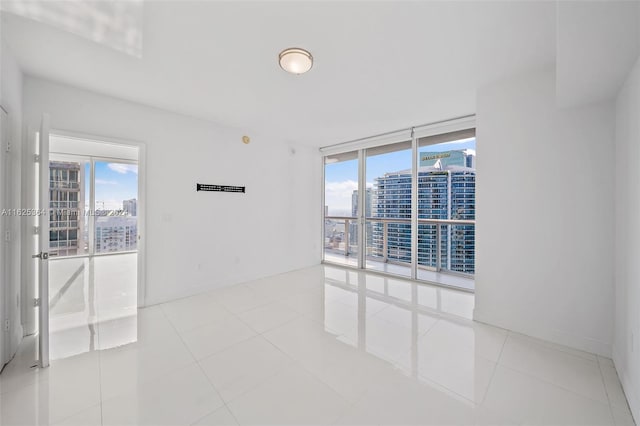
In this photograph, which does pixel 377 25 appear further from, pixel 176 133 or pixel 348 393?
pixel 176 133

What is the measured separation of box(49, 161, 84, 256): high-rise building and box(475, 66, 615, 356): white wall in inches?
331

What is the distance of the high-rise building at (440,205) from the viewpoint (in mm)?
4027

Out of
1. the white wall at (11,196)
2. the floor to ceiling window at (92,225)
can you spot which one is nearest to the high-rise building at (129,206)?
the floor to ceiling window at (92,225)

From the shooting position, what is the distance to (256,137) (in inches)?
176

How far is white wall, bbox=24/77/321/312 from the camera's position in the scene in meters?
2.91

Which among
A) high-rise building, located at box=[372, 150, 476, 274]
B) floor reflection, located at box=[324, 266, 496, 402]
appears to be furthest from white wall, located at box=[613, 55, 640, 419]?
high-rise building, located at box=[372, 150, 476, 274]

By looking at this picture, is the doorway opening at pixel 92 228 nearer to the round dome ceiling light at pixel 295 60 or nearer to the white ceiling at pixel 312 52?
the white ceiling at pixel 312 52

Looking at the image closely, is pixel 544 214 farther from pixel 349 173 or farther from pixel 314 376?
pixel 349 173

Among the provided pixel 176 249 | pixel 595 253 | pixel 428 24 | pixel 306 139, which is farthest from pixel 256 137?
pixel 595 253

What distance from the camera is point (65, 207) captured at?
569 centimetres

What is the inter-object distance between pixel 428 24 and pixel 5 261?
157 inches

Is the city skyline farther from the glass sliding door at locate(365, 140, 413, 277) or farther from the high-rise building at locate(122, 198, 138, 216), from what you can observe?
the high-rise building at locate(122, 198, 138, 216)

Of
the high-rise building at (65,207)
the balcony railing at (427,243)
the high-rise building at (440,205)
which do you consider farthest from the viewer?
the high-rise building at (65,207)

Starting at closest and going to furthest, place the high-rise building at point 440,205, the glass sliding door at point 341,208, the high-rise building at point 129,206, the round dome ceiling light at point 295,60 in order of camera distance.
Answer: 1. the round dome ceiling light at point 295,60
2. the high-rise building at point 440,205
3. the glass sliding door at point 341,208
4. the high-rise building at point 129,206
